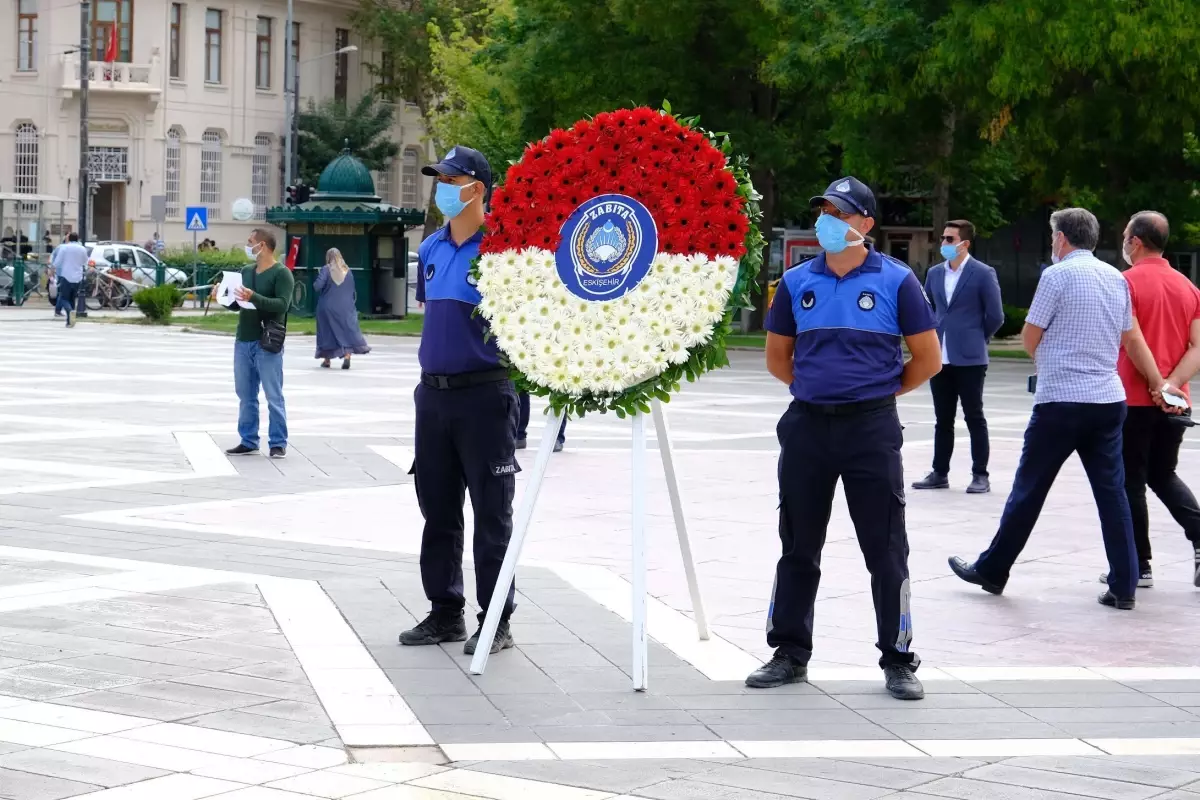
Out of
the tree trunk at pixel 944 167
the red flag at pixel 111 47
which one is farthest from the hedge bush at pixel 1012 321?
the red flag at pixel 111 47

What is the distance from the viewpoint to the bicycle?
40.6 metres

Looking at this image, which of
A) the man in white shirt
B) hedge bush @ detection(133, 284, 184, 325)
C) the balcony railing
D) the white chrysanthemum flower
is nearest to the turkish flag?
hedge bush @ detection(133, 284, 184, 325)

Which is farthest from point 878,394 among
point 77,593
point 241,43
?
point 241,43

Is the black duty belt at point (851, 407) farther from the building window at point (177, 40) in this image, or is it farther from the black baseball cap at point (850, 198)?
the building window at point (177, 40)

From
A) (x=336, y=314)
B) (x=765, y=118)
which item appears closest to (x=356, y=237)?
(x=765, y=118)

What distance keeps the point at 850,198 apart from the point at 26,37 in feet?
187

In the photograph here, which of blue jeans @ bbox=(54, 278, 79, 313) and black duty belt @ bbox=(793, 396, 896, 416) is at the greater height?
black duty belt @ bbox=(793, 396, 896, 416)

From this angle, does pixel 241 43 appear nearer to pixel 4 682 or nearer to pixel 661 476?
pixel 661 476

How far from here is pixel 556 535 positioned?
10375 millimetres

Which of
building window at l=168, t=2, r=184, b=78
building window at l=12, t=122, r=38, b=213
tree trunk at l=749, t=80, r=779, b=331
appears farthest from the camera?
building window at l=168, t=2, r=184, b=78

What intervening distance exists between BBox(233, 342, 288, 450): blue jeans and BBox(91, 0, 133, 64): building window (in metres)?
48.1

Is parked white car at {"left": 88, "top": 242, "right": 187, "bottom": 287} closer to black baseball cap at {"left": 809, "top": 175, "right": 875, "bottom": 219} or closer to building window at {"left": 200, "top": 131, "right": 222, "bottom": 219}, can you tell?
building window at {"left": 200, "top": 131, "right": 222, "bottom": 219}

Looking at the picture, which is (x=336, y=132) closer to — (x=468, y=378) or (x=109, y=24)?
(x=109, y=24)

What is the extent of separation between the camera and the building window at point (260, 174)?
64.0m
